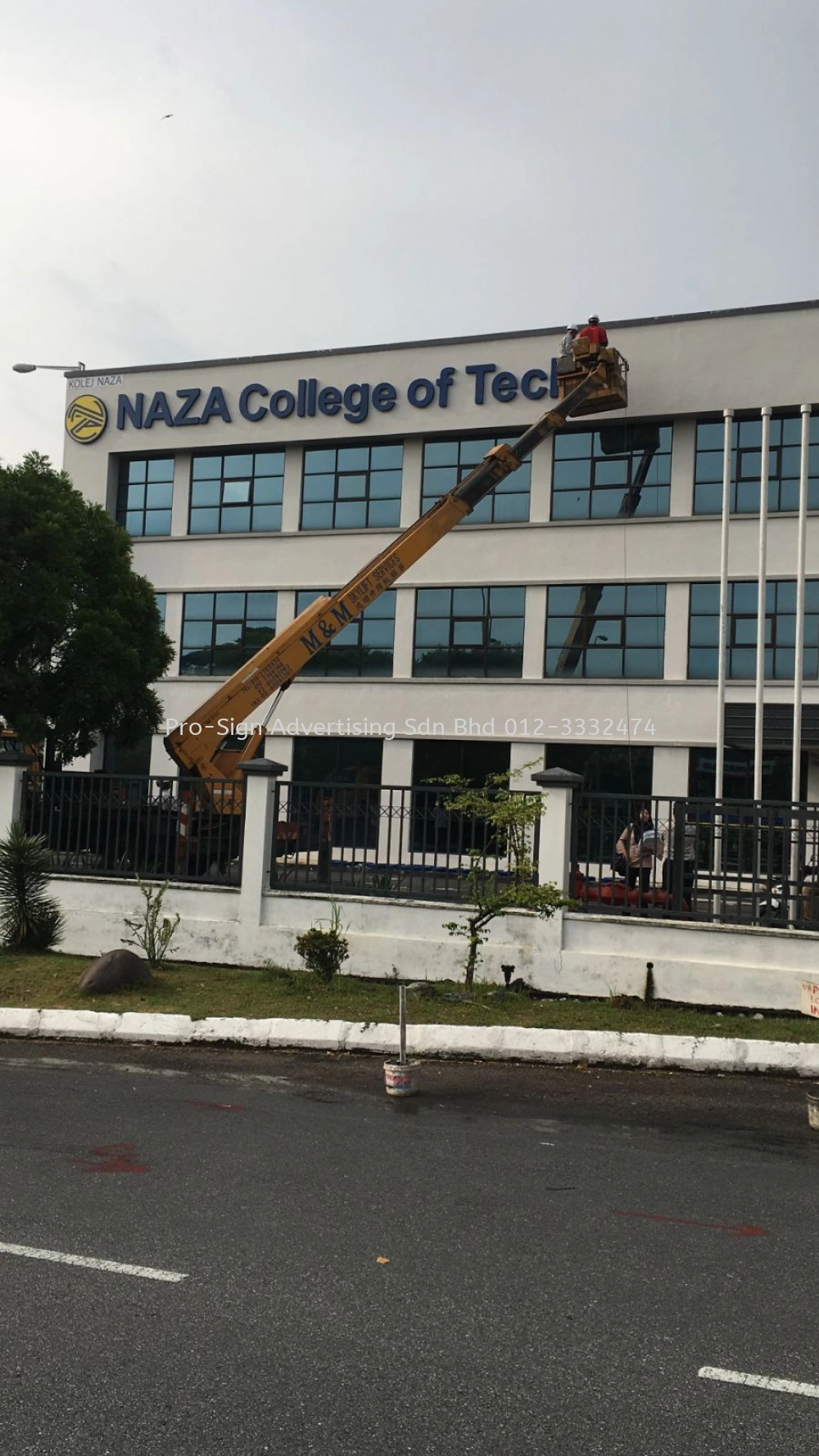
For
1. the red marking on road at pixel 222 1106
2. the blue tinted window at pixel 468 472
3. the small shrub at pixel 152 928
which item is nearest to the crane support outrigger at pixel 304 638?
the small shrub at pixel 152 928

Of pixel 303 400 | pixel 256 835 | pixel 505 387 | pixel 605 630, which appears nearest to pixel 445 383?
pixel 505 387

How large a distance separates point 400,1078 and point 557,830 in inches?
166

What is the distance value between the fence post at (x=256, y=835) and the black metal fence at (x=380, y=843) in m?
0.11

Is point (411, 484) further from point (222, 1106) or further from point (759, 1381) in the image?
point (759, 1381)

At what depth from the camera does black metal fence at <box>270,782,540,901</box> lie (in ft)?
39.9

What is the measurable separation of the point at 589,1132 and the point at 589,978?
4.07 metres

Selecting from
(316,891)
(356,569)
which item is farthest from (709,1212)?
(356,569)

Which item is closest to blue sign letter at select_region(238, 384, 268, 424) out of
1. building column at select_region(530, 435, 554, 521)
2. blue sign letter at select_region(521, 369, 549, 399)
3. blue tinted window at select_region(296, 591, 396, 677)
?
blue tinted window at select_region(296, 591, 396, 677)

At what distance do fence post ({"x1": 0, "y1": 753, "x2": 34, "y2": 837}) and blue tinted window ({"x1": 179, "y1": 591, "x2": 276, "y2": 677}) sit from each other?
655 inches

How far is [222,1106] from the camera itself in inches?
308

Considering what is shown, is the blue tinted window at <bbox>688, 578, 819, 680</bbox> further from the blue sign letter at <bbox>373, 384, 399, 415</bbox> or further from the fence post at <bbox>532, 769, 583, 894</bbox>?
the fence post at <bbox>532, 769, 583, 894</bbox>

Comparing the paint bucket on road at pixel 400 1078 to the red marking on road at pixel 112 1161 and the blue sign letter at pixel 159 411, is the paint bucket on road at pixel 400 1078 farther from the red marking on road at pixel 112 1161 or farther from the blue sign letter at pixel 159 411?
the blue sign letter at pixel 159 411

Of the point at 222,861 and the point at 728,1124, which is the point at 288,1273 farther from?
the point at 222,861

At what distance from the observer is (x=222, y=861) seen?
13.3m
